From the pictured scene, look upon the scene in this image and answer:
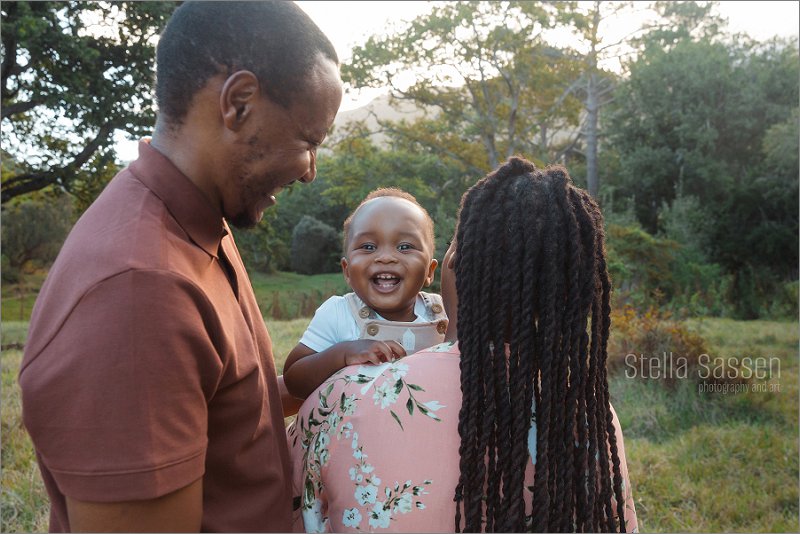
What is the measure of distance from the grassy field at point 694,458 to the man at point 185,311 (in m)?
2.95

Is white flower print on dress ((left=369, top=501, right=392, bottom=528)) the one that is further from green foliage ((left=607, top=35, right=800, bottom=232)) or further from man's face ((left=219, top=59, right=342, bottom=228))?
green foliage ((left=607, top=35, right=800, bottom=232))

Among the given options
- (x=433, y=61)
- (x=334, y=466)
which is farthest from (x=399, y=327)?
(x=433, y=61)

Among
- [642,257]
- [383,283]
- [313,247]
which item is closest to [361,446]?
[383,283]

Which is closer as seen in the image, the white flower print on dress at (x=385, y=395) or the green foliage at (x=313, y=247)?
the white flower print on dress at (x=385, y=395)

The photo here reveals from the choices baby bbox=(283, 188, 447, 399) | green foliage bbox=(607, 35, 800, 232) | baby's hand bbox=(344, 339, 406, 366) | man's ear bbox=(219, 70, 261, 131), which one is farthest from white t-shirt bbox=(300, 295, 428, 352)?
green foliage bbox=(607, 35, 800, 232)

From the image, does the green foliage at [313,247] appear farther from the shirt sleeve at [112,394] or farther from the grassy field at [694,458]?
the shirt sleeve at [112,394]

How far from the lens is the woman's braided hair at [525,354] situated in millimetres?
1540

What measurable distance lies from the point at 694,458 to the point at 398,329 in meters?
3.73

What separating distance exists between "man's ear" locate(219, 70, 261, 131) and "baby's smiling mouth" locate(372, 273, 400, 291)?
122 cm

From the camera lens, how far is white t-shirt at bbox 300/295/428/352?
7.93ft

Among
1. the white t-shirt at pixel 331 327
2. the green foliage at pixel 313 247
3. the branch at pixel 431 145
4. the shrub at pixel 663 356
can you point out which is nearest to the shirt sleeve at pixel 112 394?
the white t-shirt at pixel 331 327

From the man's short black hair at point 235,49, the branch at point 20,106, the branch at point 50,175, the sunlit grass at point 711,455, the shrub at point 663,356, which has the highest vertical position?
the branch at point 20,106

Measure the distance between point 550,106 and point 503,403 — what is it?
16.4 metres

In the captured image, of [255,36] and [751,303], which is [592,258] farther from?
[751,303]
